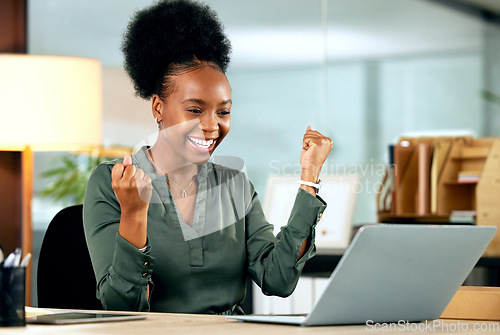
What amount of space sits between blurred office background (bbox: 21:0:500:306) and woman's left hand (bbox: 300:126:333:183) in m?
1.64

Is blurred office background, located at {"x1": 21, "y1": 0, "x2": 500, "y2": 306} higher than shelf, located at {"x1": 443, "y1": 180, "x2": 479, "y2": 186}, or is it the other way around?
blurred office background, located at {"x1": 21, "y1": 0, "x2": 500, "y2": 306}

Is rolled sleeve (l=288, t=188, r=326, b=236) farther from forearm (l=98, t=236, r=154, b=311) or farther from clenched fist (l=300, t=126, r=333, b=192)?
forearm (l=98, t=236, r=154, b=311)

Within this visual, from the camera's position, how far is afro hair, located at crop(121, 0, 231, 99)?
1.61m

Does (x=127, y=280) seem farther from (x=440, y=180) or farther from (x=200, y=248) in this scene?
(x=440, y=180)

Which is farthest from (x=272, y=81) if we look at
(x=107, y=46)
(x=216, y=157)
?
(x=216, y=157)

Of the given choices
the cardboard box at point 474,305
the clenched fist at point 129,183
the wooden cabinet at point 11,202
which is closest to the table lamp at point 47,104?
the wooden cabinet at point 11,202

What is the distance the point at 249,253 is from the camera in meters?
1.63

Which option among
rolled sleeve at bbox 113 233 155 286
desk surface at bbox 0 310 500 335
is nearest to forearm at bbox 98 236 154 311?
rolled sleeve at bbox 113 233 155 286

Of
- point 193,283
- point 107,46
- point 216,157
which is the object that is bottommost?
point 193,283

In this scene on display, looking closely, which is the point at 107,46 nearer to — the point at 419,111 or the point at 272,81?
the point at 272,81

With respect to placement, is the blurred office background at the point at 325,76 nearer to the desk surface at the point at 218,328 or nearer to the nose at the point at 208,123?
the nose at the point at 208,123

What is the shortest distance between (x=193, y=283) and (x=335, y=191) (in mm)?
1354

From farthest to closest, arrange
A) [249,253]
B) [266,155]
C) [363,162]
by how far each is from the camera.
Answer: [363,162] < [266,155] < [249,253]

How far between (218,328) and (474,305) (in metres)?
0.41
